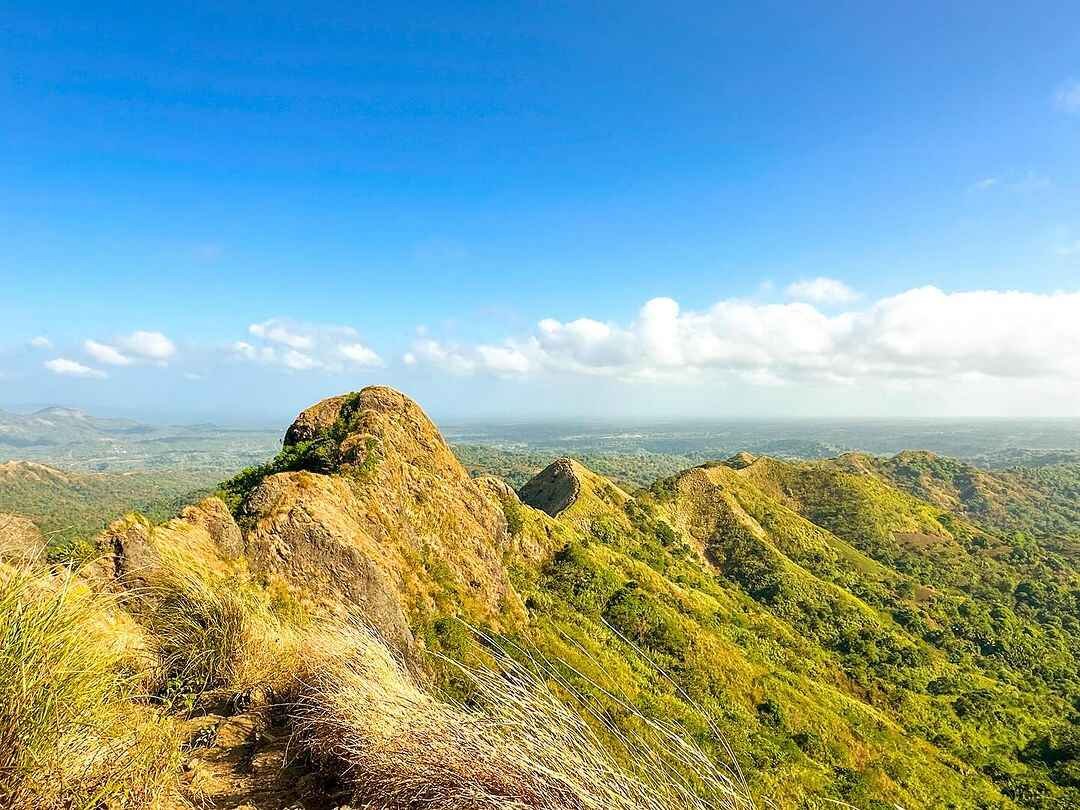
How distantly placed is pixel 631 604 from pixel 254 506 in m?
28.2

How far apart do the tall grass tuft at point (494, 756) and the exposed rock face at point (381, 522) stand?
24.0 feet

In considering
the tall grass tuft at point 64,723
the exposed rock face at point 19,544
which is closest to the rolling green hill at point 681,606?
the tall grass tuft at point 64,723

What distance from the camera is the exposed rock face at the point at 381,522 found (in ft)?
51.8

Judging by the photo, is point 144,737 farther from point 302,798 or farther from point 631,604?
point 631,604

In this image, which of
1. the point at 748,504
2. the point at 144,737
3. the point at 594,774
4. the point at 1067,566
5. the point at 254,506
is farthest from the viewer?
the point at 1067,566

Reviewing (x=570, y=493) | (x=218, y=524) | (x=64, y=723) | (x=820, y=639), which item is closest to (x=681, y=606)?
(x=570, y=493)

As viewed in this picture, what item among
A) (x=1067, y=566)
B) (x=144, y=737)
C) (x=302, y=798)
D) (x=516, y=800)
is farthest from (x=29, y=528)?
(x=1067, y=566)

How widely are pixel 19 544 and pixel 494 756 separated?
515 centimetres

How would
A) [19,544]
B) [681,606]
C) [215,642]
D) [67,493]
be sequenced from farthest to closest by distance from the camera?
[67,493]
[681,606]
[215,642]
[19,544]

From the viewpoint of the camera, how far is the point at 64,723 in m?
3.33

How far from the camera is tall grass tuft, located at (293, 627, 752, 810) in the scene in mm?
3115

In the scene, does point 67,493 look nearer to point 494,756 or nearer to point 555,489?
point 555,489

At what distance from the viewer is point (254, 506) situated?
650 inches

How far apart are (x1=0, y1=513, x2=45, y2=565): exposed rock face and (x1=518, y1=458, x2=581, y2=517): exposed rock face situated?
1981 inches
